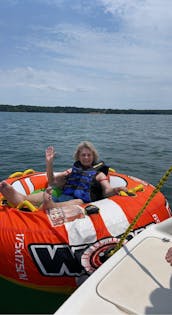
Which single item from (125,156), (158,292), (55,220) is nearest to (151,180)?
(125,156)

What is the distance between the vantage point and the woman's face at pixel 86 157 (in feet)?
12.9

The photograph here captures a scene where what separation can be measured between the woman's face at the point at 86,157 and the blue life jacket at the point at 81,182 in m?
0.08

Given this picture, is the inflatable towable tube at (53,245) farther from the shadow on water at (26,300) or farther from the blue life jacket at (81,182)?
the blue life jacket at (81,182)

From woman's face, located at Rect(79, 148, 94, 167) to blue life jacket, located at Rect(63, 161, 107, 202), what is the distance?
0.26ft

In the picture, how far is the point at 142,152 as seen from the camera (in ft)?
34.7

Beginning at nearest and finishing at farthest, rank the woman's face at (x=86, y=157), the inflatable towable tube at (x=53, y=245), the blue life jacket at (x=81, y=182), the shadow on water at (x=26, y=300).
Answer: the inflatable towable tube at (x=53, y=245), the shadow on water at (x=26, y=300), the blue life jacket at (x=81, y=182), the woman's face at (x=86, y=157)

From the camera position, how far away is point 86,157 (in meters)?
3.93

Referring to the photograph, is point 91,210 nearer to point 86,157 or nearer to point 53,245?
point 53,245

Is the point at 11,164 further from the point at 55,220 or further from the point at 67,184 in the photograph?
the point at 55,220

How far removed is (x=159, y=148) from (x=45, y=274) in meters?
9.57

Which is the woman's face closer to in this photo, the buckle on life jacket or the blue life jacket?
the blue life jacket

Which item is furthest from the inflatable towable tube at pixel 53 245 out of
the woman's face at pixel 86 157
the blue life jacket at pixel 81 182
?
the woman's face at pixel 86 157

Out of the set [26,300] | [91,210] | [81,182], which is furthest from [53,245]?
[81,182]

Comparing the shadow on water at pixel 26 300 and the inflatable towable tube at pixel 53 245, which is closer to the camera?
the inflatable towable tube at pixel 53 245
